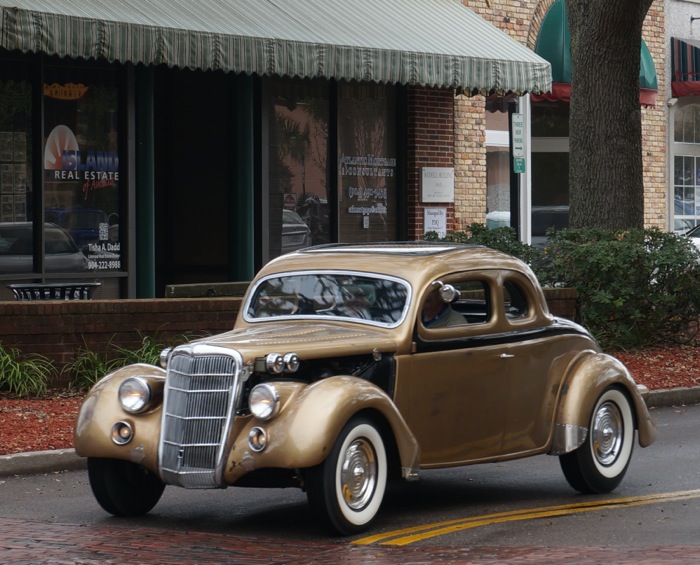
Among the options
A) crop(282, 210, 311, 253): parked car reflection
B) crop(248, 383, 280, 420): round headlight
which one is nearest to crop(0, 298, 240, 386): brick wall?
crop(282, 210, 311, 253): parked car reflection

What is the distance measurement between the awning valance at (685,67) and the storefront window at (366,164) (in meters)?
7.74

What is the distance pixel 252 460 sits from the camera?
750 cm

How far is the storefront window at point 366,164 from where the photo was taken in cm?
2017

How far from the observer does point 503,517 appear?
8.32 m

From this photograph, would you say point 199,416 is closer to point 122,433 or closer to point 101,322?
point 122,433

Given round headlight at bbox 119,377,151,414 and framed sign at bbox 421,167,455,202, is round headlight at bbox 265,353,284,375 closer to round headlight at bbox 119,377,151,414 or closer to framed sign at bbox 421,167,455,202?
round headlight at bbox 119,377,151,414

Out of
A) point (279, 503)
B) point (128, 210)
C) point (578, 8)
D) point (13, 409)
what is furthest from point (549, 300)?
point (279, 503)

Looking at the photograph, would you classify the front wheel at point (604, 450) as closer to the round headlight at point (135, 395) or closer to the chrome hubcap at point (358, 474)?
the chrome hubcap at point (358, 474)

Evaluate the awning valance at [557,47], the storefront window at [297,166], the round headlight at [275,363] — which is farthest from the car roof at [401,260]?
the awning valance at [557,47]

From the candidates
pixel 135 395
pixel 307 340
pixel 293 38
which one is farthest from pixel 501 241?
pixel 135 395

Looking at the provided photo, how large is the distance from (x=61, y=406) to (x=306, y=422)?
5.46m

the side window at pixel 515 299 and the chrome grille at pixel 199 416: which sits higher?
the side window at pixel 515 299

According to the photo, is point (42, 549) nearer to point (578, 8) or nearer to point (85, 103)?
point (85, 103)

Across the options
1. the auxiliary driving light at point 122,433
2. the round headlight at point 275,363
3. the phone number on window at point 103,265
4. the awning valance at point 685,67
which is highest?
the awning valance at point 685,67
